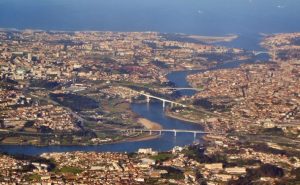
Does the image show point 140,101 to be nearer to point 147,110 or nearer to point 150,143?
point 147,110

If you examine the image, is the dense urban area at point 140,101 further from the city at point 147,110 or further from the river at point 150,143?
the river at point 150,143

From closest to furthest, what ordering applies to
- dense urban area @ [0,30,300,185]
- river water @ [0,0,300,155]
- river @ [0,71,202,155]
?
dense urban area @ [0,30,300,185]
river @ [0,71,202,155]
river water @ [0,0,300,155]

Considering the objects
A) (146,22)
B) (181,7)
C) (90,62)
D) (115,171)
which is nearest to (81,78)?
(90,62)

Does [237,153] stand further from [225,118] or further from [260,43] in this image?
[260,43]

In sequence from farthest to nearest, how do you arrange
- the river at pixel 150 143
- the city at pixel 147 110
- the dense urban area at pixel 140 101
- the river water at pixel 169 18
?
1. the river water at pixel 169 18
2. the river at pixel 150 143
3. the city at pixel 147 110
4. the dense urban area at pixel 140 101

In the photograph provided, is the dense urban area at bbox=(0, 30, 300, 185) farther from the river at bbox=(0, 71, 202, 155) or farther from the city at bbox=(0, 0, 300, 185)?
the river at bbox=(0, 71, 202, 155)

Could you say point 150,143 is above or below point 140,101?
below

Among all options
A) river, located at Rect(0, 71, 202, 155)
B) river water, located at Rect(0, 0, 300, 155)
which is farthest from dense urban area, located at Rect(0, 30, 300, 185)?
river water, located at Rect(0, 0, 300, 155)

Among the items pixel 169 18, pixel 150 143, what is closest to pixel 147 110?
pixel 150 143

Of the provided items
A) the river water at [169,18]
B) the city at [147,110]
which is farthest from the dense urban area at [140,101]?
the river water at [169,18]
